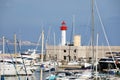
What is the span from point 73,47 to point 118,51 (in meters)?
7.66

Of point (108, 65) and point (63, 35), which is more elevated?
point (63, 35)

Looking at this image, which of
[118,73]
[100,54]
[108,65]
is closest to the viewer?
[118,73]

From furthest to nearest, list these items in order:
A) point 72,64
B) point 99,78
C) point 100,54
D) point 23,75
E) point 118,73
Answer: point 100,54 → point 72,64 → point 118,73 → point 23,75 → point 99,78

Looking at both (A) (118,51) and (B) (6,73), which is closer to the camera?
(B) (6,73)

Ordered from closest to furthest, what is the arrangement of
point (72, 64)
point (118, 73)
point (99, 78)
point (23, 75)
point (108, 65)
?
point (99, 78) < point (23, 75) < point (118, 73) < point (108, 65) < point (72, 64)

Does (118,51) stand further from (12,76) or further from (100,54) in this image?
(12,76)

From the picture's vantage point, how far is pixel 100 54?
252ft

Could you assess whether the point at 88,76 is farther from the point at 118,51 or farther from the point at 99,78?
the point at 118,51

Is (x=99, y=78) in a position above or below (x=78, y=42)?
below

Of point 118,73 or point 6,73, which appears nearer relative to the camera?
→ point 6,73

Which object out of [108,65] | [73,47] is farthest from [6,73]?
[73,47]

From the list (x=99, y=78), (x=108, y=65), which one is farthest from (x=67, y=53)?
(x=99, y=78)

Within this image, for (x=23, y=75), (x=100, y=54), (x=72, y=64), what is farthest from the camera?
(x=100, y=54)

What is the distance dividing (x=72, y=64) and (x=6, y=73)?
91.1ft
